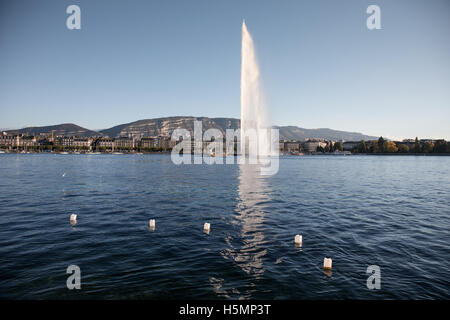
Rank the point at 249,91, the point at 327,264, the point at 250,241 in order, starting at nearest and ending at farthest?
1. the point at 327,264
2. the point at 250,241
3. the point at 249,91

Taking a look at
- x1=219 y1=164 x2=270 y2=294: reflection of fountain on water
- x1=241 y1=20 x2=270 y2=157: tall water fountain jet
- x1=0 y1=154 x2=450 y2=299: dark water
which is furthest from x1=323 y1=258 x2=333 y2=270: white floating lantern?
x1=241 y1=20 x2=270 y2=157: tall water fountain jet

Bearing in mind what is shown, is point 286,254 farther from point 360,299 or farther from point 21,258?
point 21,258

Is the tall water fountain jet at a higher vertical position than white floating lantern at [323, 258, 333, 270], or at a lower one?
higher

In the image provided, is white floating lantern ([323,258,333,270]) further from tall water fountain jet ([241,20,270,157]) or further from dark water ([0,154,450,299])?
tall water fountain jet ([241,20,270,157])

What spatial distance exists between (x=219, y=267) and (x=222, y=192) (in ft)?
82.2

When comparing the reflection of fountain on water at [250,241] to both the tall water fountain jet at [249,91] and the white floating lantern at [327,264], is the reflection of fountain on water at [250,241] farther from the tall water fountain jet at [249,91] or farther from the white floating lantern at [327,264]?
the tall water fountain jet at [249,91]

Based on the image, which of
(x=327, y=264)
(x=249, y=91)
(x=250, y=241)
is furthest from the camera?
(x=249, y=91)

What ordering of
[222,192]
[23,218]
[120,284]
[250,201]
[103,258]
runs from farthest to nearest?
1. [222,192]
2. [250,201]
3. [23,218]
4. [103,258]
5. [120,284]

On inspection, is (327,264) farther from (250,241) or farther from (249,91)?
(249,91)

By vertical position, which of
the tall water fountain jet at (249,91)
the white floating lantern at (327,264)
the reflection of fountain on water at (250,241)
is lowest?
the reflection of fountain on water at (250,241)

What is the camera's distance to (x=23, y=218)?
22.6m

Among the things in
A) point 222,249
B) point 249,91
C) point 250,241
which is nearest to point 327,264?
point 250,241

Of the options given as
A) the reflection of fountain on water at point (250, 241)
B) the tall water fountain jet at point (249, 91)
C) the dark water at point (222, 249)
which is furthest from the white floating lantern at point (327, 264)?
the tall water fountain jet at point (249, 91)
